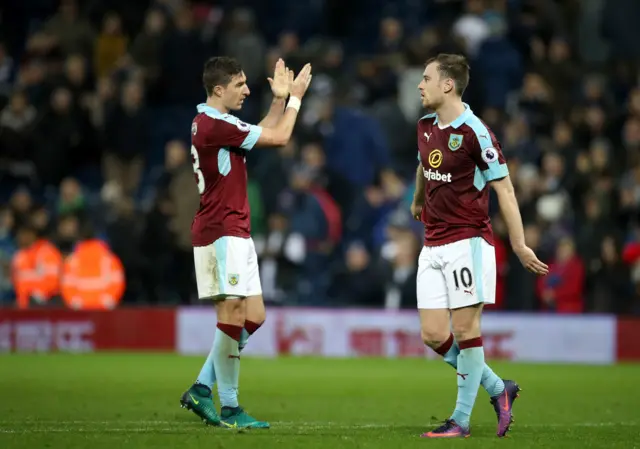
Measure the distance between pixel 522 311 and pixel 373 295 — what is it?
7.20 ft

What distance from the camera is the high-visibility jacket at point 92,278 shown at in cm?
1909

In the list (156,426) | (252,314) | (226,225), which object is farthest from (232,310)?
(156,426)

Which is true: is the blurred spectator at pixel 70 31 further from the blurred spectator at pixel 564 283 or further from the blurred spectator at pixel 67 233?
the blurred spectator at pixel 564 283

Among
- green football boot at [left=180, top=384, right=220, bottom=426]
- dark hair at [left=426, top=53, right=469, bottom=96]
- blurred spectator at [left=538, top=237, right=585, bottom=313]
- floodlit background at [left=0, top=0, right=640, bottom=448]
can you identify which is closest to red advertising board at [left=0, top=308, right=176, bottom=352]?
floodlit background at [left=0, top=0, right=640, bottom=448]

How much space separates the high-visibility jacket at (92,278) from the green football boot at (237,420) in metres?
9.69

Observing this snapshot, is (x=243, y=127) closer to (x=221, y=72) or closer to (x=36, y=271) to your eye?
(x=221, y=72)

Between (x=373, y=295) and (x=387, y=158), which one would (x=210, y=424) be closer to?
(x=373, y=295)

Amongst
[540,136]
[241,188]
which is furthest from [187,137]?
[241,188]

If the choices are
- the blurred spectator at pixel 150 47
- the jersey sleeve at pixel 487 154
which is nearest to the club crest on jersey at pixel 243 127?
the jersey sleeve at pixel 487 154

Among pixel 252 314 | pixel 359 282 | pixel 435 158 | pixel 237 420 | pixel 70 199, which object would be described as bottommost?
pixel 237 420

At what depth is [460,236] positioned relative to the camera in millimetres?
8945

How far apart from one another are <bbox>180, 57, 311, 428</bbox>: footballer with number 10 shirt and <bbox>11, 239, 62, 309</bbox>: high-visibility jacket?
406 inches

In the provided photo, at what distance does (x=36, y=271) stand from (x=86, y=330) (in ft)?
4.46

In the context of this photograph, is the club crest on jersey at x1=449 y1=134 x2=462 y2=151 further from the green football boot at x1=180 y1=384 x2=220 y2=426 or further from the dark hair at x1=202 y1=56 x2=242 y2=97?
the green football boot at x1=180 y1=384 x2=220 y2=426
